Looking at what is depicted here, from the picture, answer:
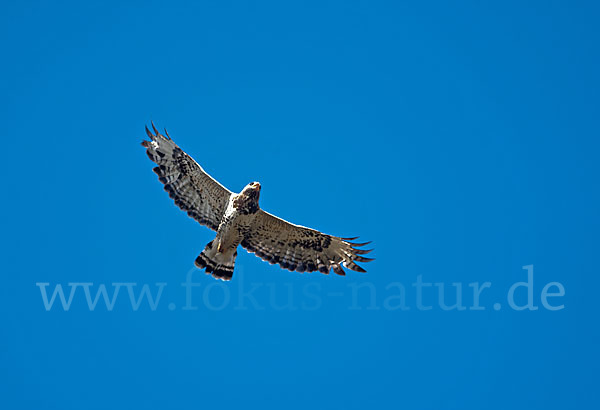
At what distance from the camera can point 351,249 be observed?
16562 millimetres

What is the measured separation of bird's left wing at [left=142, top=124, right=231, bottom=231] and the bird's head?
1.40 ft

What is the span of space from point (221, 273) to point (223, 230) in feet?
3.63

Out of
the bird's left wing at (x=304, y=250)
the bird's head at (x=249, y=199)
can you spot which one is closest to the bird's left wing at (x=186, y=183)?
the bird's head at (x=249, y=199)

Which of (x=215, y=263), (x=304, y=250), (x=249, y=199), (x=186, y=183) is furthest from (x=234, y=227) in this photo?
(x=304, y=250)

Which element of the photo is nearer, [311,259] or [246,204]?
[246,204]

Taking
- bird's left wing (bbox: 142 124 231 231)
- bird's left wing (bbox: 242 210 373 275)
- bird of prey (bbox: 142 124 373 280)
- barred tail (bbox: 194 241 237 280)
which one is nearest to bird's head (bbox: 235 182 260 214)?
bird of prey (bbox: 142 124 373 280)

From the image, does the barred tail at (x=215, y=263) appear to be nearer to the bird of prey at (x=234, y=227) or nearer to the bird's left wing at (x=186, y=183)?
the bird of prey at (x=234, y=227)

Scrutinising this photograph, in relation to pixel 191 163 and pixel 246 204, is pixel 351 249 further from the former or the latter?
pixel 191 163

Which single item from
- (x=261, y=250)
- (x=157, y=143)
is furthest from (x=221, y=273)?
(x=157, y=143)

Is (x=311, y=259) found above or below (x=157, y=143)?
below

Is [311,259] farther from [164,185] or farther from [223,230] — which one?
[164,185]

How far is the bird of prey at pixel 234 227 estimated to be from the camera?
1588 centimetres

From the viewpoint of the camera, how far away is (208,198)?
16109mm

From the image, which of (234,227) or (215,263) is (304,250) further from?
(215,263)
